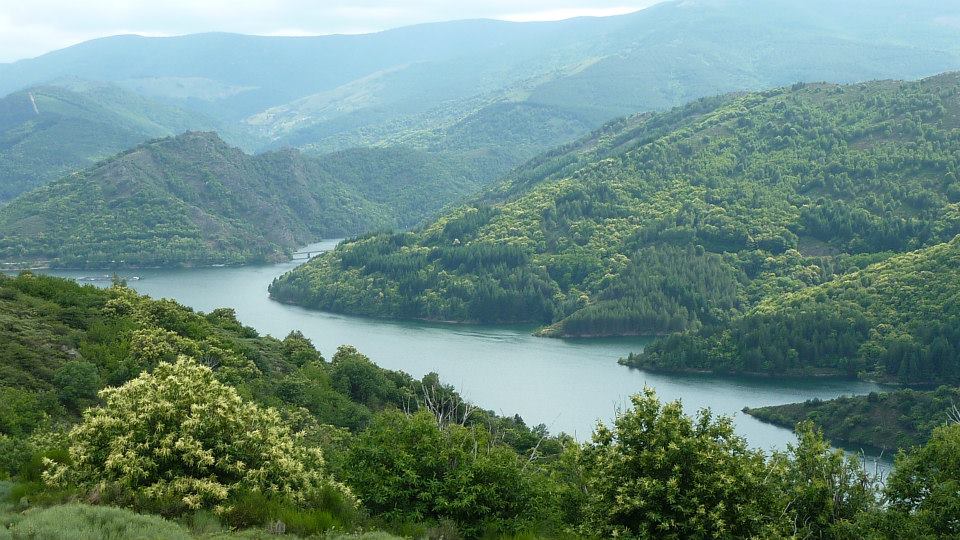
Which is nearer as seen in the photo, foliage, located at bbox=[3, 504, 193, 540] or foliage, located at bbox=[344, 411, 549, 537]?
foliage, located at bbox=[3, 504, 193, 540]

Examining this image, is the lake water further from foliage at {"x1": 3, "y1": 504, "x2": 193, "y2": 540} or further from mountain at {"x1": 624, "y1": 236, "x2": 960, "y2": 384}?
foliage at {"x1": 3, "y1": 504, "x2": 193, "y2": 540}

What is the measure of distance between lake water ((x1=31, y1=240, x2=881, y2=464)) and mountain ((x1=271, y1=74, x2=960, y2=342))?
6822 millimetres

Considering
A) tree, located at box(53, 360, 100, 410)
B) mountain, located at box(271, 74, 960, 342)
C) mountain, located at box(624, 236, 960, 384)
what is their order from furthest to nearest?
1. mountain, located at box(271, 74, 960, 342)
2. mountain, located at box(624, 236, 960, 384)
3. tree, located at box(53, 360, 100, 410)

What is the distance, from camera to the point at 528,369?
9556cm

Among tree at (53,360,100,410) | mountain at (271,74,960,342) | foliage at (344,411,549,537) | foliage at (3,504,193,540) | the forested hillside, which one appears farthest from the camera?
mountain at (271,74,960,342)

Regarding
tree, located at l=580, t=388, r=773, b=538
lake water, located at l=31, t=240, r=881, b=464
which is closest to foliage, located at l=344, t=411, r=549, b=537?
tree, located at l=580, t=388, r=773, b=538

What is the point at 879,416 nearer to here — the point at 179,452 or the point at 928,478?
the point at 928,478

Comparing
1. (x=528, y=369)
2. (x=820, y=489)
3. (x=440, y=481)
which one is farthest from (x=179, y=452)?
(x=528, y=369)

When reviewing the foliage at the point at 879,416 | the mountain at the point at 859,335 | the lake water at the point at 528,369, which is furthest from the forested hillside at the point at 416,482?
the mountain at the point at 859,335

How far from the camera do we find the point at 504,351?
106625 mm

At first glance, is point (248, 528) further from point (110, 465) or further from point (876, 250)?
point (876, 250)

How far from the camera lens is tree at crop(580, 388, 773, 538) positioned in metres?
20.8

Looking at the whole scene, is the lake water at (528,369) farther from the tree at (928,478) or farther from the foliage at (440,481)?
the foliage at (440,481)

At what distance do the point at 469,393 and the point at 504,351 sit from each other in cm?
2269
